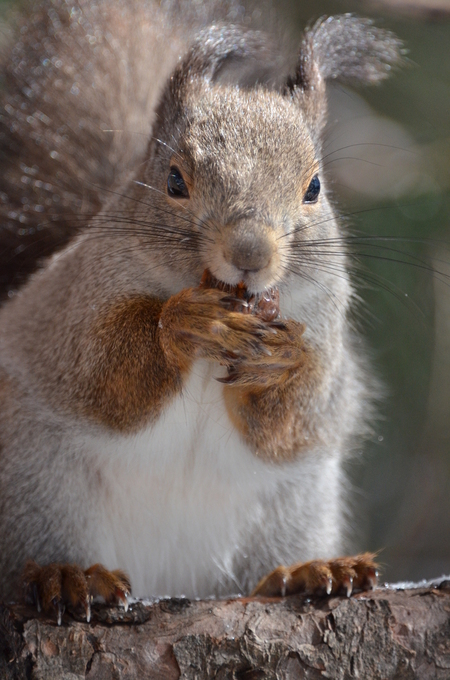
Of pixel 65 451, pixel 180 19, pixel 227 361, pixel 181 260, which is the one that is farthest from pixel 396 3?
pixel 65 451

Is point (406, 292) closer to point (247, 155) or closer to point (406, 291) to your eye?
point (406, 291)

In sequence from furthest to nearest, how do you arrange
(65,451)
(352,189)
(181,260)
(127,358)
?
(352,189) → (65,451) → (127,358) → (181,260)

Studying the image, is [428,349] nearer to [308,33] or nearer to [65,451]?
[308,33]

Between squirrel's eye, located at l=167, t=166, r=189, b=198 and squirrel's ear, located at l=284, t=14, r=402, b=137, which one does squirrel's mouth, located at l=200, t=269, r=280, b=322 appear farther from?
squirrel's ear, located at l=284, t=14, r=402, b=137

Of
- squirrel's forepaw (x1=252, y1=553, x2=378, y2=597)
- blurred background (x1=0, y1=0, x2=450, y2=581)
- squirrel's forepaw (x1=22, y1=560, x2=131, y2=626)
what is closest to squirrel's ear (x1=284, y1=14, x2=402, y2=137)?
blurred background (x1=0, y1=0, x2=450, y2=581)

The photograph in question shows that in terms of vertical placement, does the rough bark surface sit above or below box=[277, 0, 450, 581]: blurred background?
below

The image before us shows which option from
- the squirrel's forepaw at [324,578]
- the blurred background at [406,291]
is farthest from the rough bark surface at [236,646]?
the blurred background at [406,291]
